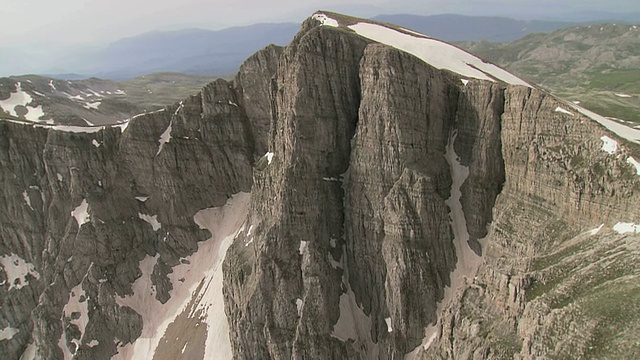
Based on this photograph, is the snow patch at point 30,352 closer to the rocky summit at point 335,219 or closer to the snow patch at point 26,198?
the rocky summit at point 335,219

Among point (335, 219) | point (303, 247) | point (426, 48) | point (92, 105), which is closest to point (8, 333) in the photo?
point (303, 247)

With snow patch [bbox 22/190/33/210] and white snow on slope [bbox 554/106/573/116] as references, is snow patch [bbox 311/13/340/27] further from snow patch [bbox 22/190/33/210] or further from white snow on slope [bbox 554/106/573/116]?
snow patch [bbox 22/190/33/210]

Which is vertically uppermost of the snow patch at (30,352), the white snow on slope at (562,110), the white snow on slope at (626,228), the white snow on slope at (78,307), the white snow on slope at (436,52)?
the white snow on slope at (436,52)

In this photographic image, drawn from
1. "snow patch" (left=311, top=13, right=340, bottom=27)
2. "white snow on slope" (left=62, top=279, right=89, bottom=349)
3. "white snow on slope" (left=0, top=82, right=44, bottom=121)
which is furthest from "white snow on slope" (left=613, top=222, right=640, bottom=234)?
"white snow on slope" (left=0, top=82, right=44, bottom=121)

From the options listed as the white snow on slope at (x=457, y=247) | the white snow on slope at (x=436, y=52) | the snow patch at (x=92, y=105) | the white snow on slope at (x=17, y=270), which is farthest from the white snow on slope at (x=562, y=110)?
the snow patch at (x=92, y=105)

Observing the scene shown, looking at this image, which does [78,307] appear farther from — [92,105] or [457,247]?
[92,105]
